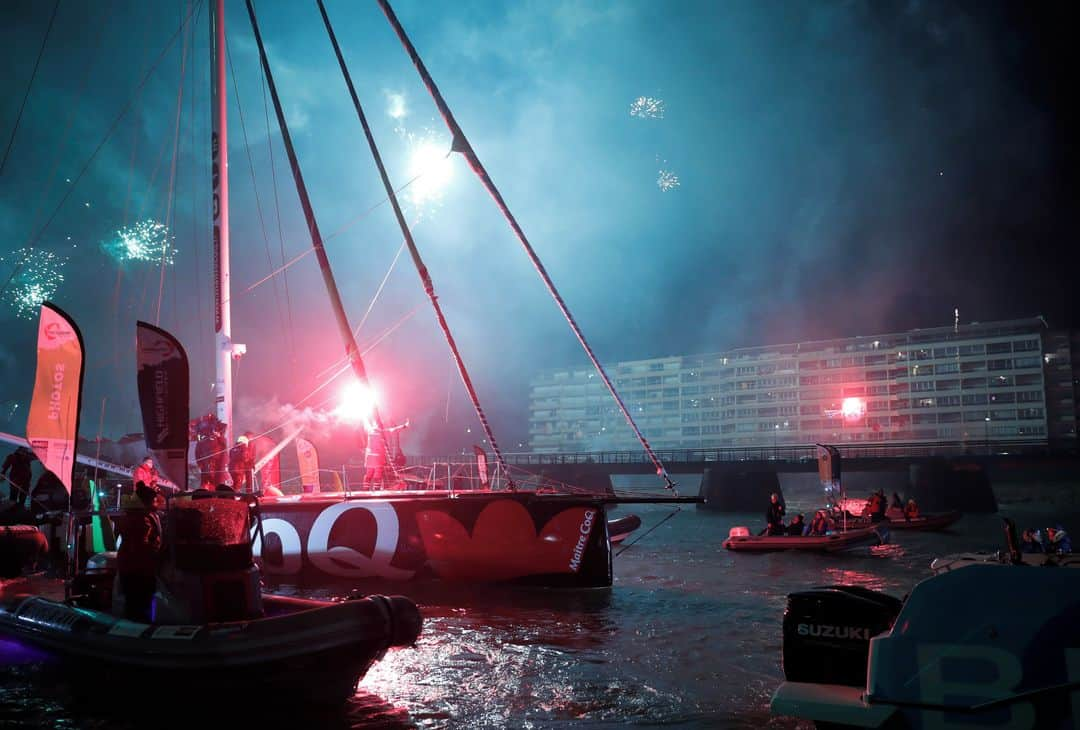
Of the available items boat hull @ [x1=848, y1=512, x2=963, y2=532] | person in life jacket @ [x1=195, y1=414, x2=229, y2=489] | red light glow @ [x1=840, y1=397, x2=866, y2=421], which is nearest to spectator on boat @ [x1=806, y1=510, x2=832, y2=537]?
boat hull @ [x1=848, y1=512, x2=963, y2=532]

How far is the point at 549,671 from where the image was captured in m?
10.5

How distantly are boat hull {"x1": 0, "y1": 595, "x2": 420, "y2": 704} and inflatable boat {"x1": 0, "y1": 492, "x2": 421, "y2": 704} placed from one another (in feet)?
0.04

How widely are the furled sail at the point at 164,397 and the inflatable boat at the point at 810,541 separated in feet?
62.4

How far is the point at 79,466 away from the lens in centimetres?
2900

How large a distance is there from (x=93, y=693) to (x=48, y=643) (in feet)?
3.69

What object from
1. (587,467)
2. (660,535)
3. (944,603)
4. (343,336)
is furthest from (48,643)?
(587,467)

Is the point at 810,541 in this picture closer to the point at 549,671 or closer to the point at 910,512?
the point at 910,512

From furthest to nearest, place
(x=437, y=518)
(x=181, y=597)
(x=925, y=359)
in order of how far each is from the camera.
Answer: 1. (x=925, y=359)
2. (x=437, y=518)
3. (x=181, y=597)

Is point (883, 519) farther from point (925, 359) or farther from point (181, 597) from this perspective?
point (925, 359)

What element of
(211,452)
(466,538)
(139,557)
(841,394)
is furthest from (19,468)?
(841,394)

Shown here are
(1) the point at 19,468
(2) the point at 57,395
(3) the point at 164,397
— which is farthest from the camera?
(1) the point at 19,468

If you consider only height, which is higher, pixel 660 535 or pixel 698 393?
pixel 698 393

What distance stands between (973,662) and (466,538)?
13614 mm

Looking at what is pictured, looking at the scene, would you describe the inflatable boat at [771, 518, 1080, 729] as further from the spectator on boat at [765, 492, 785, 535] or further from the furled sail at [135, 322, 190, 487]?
the spectator on boat at [765, 492, 785, 535]
